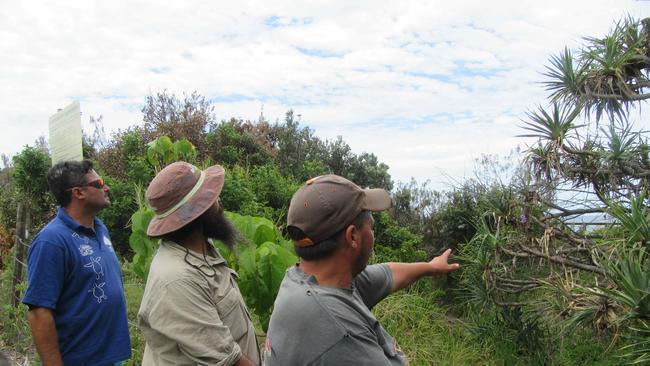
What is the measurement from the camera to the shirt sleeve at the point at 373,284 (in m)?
2.35

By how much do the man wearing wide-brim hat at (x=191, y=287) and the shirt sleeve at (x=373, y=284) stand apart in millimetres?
543

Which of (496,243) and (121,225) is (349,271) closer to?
(496,243)

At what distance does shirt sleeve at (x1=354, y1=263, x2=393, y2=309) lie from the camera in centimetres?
235

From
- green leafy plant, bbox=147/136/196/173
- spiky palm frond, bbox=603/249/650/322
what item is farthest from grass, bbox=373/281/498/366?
green leafy plant, bbox=147/136/196/173

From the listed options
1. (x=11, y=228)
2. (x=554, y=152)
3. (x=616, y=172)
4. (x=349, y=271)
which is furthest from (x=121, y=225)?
(x=349, y=271)

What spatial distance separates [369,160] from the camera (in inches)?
462

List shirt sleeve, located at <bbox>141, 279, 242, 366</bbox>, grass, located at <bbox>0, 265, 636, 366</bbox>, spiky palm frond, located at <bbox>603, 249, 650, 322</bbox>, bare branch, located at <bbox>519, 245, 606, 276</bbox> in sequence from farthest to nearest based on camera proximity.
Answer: grass, located at <bbox>0, 265, 636, 366</bbox> < bare branch, located at <bbox>519, 245, 606, 276</bbox> < spiky palm frond, located at <bbox>603, 249, 650, 322</bbox> < shirt sleeve, located at <bbox>141, 279, 242, 366</bbox>

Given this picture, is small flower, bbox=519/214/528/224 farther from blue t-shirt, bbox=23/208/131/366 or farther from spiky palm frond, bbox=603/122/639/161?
blue t-shirt, bbox=23/208/131/366

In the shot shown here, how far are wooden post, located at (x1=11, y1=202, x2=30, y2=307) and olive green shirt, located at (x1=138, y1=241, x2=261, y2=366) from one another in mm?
4804

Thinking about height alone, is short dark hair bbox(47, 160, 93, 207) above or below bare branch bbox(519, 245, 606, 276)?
above

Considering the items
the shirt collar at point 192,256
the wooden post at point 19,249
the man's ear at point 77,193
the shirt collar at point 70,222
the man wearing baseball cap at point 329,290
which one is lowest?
the wooden post at point 19,249

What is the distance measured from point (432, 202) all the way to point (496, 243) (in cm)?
401

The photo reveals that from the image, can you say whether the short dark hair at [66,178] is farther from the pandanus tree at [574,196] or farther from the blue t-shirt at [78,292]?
the pandanus tree at [574,196]

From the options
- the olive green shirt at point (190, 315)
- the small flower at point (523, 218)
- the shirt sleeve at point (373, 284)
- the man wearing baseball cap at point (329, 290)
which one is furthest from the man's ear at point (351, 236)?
the small flower at point (523, 218)
